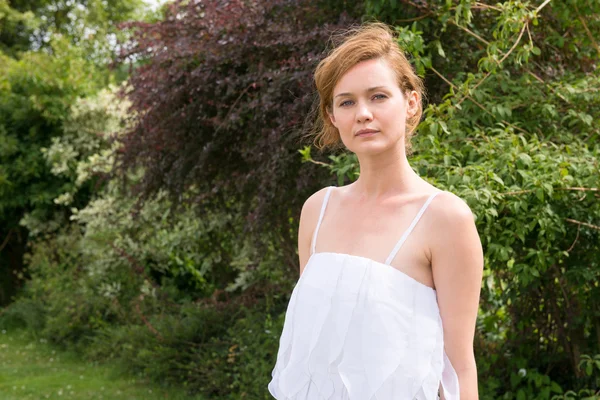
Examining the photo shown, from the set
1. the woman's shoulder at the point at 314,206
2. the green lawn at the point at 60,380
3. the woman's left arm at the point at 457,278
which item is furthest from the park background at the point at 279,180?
the woman's left arm at the point at 457,278

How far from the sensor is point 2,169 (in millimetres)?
8539

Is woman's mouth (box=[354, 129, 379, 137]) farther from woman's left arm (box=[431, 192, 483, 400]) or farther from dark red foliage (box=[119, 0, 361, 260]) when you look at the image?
dark red foliage (box=[119, 0, 361, 260])

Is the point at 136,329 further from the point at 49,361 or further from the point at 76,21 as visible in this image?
the point at 76,21

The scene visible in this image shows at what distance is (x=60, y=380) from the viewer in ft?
20.3

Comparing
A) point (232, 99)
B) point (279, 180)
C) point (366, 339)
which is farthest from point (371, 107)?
point (232, 99)

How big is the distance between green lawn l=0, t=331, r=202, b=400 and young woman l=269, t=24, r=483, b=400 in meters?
4.00

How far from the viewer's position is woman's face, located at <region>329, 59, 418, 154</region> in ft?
5.35

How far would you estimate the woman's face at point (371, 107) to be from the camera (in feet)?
5.35

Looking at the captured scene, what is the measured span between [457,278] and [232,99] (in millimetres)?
3310

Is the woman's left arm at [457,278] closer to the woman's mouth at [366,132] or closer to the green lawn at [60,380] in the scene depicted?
the woman's mouth at [366,132]

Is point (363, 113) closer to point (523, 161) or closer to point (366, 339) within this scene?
point (366, 339)

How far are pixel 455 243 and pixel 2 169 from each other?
7984mm

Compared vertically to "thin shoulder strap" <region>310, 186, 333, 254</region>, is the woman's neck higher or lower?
higher

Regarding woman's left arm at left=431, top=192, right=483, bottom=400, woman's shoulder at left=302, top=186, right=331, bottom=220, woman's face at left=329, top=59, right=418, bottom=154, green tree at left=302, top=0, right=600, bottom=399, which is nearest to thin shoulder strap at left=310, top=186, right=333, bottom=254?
woman's shoulder at left=302, top=186, right=331, bottom=220
